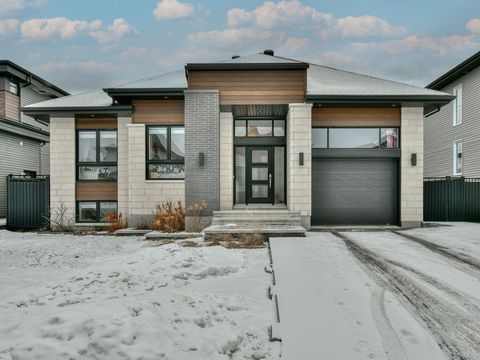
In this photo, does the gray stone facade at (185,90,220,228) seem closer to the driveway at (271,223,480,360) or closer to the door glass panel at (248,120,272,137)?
the door glass panel at (248,120,272,137)

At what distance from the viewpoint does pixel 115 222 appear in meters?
10.7

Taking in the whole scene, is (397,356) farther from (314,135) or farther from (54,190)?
(54,190)

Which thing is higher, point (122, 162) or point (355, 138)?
point (355, 138)

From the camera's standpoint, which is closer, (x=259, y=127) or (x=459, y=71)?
(x=259, y=127)

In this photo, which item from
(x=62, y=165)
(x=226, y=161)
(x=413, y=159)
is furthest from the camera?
(x=62, y=165)

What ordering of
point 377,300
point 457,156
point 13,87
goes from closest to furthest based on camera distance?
point 377,300 → point 457,156 → point 13,87

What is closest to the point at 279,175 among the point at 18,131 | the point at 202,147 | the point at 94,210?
the point at 202,147

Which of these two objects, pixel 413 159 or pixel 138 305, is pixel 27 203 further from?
pixel 413 159

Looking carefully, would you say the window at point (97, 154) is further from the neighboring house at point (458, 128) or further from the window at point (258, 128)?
the neighboring house at point (458, 128)

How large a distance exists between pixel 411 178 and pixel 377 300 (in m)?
8.05

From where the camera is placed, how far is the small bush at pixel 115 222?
10.5 metres

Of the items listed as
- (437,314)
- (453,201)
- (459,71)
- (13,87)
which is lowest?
(437,314)

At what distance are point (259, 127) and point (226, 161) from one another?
7.27 ft

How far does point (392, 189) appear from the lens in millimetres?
10914
